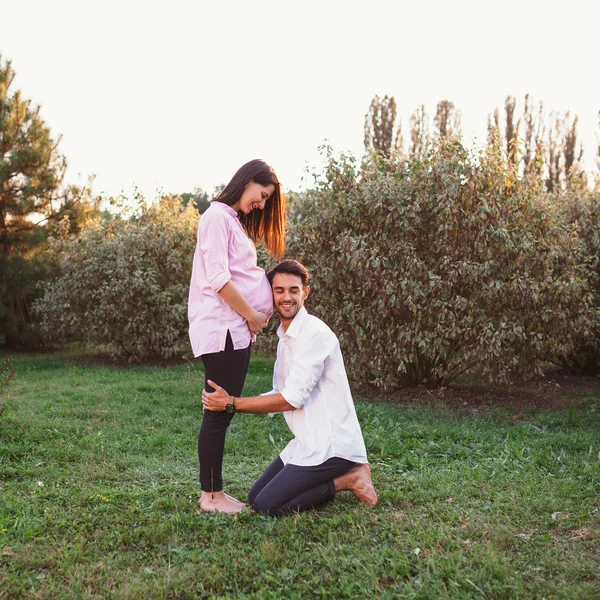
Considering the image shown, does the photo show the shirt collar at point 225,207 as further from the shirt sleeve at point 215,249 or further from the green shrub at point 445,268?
the green shrub at point 445,268

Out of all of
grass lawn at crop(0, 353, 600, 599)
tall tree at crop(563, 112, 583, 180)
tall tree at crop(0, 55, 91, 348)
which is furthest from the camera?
tall tree at crop(563, 112, 583, 180)

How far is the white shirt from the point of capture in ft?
11.0

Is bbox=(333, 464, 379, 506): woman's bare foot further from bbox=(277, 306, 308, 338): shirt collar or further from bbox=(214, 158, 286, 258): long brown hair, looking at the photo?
bbox=(214, 158, 286, 258): long brown hair

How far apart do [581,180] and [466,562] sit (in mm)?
8062

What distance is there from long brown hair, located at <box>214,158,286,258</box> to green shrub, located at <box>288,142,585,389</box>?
10.7ft

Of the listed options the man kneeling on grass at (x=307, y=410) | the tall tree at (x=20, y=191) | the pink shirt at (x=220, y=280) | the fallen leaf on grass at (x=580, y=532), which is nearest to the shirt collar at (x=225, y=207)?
the pink shirt at (x=220, y=280)

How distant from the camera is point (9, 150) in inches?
513

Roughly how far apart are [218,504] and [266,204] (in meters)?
1.66

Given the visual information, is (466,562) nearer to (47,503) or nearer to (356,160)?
(47,503)

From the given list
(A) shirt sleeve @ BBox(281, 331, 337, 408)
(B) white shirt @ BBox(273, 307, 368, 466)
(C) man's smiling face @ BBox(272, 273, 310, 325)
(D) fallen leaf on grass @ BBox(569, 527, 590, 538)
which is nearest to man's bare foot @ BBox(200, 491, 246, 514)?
(B) white shirt @ BBox(273, 307, 368, 466)

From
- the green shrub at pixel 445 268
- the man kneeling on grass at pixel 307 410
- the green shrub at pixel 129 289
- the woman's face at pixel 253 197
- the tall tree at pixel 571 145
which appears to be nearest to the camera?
the man kneeling on grass at pixel 307 410

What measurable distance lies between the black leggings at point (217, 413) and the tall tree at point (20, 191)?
33.4 feet

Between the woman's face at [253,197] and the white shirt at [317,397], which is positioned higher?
the woman's face at [253,197]

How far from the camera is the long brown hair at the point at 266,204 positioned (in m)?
3.42
